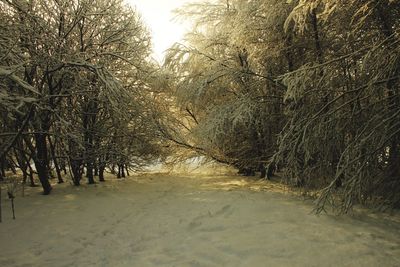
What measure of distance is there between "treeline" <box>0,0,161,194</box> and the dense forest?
0.15ft

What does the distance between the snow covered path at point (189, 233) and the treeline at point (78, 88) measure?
1428 millimetres

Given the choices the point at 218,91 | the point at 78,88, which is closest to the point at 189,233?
the point at 78,88

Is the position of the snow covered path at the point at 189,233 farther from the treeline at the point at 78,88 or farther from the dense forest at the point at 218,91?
the treeline at the point at 78,88

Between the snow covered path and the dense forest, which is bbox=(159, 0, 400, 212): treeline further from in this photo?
the snow covered path

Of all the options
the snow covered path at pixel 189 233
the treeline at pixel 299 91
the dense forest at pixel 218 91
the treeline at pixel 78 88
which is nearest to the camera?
the snow covered path at pixel 189 233

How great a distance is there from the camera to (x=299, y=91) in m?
5.85

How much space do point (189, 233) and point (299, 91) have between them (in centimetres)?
292

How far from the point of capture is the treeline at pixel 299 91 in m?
5.53

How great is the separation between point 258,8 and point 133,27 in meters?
3.64

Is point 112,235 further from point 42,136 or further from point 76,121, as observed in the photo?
point 76,121

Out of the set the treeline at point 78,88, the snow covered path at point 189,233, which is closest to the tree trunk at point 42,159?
the treeline at point 78,88

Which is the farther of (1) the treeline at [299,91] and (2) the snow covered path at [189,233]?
(1) the treeline at [299,91]

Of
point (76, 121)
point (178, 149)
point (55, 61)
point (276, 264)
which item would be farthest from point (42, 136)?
point (276, 264)

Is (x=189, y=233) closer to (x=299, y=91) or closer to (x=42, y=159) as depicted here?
(x=299, y=91)
